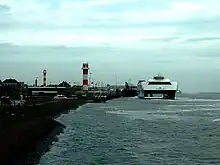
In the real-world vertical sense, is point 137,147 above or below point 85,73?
below

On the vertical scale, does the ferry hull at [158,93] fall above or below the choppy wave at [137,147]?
above

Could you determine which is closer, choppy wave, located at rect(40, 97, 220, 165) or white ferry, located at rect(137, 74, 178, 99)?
choppy wave, located at rect(40, 97, 220, 165)

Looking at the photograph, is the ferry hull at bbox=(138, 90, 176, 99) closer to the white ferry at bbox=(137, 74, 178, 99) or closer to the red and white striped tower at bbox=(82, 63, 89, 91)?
the white ferry at bbox=(137, 74, 178, 99)

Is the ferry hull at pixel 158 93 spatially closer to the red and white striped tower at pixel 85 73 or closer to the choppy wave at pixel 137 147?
the red and white striped tower at pixel 85 73

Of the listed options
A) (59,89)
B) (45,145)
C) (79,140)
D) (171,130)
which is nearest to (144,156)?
(45,145)

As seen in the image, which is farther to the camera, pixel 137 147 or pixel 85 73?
pixel 85 73

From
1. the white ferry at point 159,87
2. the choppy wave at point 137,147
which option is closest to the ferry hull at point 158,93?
the white ferry at point 159,87

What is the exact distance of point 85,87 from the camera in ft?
543

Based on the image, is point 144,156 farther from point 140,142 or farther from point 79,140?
point 79,140

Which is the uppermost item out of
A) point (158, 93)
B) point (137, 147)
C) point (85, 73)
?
point (85, 73)

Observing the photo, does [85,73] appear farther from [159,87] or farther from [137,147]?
[137,147]

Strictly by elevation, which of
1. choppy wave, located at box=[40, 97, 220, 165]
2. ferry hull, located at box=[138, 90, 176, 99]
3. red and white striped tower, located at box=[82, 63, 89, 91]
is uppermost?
red and white striped tower, located at box=[82, 63, 89, 91]

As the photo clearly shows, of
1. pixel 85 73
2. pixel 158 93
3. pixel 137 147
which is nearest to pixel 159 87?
pixel 158 93

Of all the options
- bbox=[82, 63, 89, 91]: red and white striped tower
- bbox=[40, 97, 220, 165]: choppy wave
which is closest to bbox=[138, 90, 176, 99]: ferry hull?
bbox=[82, 63, 89, 91]: red and white striped tower
